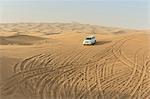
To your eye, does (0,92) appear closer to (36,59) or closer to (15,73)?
(15,73)

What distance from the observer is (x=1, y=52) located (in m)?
15.6

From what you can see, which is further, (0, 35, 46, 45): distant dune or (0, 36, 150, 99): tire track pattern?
(0, 35, 46, 45): distant dune

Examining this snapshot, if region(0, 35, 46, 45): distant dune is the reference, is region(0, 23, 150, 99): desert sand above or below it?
below

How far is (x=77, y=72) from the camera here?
1438 centimetres

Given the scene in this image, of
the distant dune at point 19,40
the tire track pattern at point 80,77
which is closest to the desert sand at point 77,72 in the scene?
the tire track pattern at point 80,77

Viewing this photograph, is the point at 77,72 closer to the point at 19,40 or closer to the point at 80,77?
the point at 80,77

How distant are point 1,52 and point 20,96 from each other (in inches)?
161

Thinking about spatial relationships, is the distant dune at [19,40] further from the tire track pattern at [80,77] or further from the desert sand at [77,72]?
the tire track pattern at [80,77]

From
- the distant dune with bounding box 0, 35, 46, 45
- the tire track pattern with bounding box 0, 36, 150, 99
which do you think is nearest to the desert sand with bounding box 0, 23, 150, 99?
the tire track pattern with bounding box 0, 36, 150, 99

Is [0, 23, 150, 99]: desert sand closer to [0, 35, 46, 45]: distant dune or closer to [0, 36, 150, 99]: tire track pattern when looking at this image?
[0, 36, 150, 99]: tire track pattern

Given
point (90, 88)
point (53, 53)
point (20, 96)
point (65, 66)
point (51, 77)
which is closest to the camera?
point (20, 96)

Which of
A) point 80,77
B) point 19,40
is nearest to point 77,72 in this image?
point 80,77

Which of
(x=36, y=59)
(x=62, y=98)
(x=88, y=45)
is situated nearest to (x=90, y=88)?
(x=62, y=98)

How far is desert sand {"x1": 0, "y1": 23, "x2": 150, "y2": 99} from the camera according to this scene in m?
12.6
